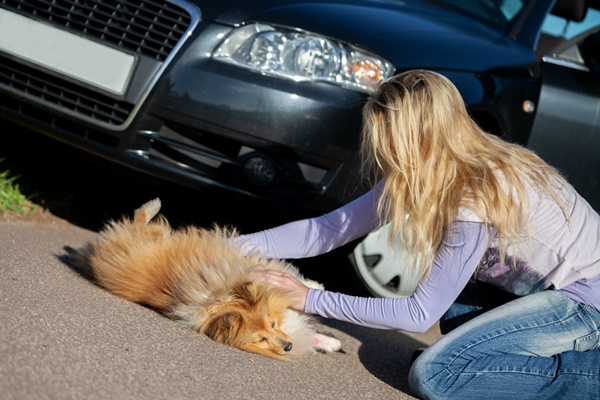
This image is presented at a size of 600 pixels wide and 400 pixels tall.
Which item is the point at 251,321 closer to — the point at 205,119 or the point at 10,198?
the point at 205,119

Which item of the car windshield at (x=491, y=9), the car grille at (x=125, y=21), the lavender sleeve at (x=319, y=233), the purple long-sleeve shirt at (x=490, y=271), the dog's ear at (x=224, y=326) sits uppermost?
the car windshield at (x=491, y=9)

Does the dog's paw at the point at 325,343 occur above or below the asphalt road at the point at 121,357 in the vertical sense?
below

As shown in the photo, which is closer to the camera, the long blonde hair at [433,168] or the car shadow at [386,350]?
the long blonde hair at [433,168]

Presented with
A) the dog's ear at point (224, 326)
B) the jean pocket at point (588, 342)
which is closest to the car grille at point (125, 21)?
the dog's ear at point (224, 326)

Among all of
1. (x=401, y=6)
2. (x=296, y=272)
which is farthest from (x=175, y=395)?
(x=401, y=6)

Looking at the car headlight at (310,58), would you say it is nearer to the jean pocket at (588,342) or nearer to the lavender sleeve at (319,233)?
the lavender sleeve at (319,233)

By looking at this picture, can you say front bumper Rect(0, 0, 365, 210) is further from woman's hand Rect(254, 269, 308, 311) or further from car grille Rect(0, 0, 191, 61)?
woman's hand Rect(254, 269, 308, 311)

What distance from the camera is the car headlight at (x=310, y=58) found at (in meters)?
4.18

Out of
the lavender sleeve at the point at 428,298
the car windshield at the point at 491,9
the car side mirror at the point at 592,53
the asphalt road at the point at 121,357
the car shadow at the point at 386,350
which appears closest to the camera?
the asphalt road at the point at 121,357

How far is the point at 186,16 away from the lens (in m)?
4.32

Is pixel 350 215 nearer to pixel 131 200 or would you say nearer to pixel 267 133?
pixel 267 133

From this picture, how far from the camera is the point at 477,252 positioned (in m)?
3.36

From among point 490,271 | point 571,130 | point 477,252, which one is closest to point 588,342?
point 490,271

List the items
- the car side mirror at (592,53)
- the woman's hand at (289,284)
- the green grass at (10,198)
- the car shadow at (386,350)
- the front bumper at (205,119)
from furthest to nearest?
the car side mirror at (592,53) < the green grass at (10,198) < the front bumper at (205,119) < the car shadow at (386,350) < the woman's hand at (289,284)
